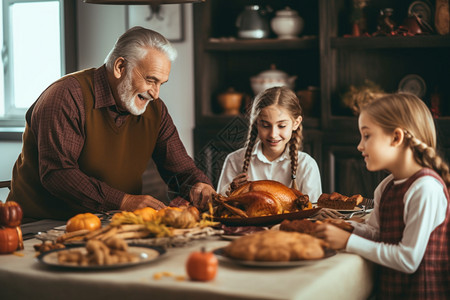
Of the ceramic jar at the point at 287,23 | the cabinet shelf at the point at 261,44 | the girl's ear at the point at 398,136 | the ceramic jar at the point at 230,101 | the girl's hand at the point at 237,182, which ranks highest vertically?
the ceramic jar at the point at 287,23

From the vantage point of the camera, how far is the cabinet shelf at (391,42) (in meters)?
3.89

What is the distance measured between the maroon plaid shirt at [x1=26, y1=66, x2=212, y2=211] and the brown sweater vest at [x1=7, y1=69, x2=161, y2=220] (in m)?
0.03

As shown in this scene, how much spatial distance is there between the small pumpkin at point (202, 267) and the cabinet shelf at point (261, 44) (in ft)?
10.2

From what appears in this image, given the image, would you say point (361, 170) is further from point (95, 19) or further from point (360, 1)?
point (95, 19)

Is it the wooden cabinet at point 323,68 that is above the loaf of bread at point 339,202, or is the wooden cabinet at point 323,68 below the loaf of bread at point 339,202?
above

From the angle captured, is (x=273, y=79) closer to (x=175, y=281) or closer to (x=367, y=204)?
(x=367, y=204)

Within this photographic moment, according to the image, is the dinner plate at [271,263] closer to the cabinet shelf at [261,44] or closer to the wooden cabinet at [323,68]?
the wooden cabinet at [323,68]

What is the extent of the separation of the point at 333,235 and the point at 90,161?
123 centimetres

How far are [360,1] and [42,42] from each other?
2611mm

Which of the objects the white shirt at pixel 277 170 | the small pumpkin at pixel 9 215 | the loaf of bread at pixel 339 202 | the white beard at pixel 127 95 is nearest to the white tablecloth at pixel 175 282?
the small pumpkin at pixel 9 215

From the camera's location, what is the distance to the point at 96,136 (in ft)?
8.27

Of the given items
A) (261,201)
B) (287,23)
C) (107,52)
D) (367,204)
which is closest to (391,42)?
(287,23)

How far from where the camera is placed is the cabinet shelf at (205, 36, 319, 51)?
4227 mm

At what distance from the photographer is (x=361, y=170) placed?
13.4ft
